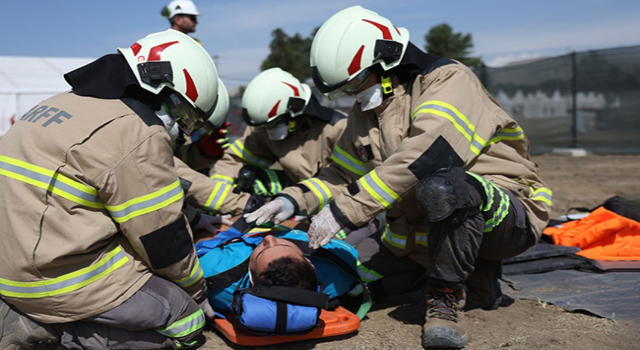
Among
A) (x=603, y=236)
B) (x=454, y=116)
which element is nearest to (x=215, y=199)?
(x=454, y=116)

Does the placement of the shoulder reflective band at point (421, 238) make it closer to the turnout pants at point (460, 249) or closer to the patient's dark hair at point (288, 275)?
the turnout pants at point (460, 249)

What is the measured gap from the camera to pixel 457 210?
8.68 ft

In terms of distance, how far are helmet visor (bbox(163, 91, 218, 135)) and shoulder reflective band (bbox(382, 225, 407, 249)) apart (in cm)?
134

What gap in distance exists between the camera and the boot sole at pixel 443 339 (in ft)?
8.66

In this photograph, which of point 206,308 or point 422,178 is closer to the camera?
point 422,178

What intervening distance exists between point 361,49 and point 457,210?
1143mm

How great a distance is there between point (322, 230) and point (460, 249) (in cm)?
71

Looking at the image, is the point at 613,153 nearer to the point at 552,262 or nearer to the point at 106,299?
the point at 552,262

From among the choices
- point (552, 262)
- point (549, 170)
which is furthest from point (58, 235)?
point (549, 170)

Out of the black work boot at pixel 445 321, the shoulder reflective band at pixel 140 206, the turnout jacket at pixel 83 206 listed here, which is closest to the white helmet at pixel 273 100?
the turnout jacket at pixel 83 206

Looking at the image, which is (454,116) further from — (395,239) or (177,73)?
(177,73)

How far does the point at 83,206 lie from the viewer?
240 cm

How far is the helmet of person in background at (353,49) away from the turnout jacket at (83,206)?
113cm

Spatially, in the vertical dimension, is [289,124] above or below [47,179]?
below
